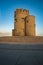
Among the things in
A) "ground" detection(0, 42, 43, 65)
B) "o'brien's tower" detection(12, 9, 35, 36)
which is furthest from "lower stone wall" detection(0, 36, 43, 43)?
"ground" detection(0, 42, 43, 65)

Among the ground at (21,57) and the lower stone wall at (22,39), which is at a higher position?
the ground at (21,57)

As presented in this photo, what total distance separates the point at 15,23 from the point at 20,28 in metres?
1.04

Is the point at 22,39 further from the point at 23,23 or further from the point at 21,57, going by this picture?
the point at 21,57

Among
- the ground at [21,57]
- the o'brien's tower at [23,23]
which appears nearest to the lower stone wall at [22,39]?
the o'brien's tower at [23,23]

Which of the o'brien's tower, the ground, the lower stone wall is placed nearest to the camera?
the ground

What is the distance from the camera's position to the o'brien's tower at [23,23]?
17766mm

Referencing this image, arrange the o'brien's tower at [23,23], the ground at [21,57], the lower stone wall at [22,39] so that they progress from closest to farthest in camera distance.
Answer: the ground at [21,57] < the lower stone wall at [22,39] < the o'brien's tower at [23,23]

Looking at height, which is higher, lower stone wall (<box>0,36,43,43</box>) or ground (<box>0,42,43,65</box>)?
ground (<box>0,42,43,65</box>)

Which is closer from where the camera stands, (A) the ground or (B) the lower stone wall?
(A) the ground

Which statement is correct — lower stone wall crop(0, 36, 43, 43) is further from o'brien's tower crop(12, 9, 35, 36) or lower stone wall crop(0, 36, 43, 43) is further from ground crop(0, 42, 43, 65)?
ground crop(0, 42, 43, 65)

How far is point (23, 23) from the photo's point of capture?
715 inches

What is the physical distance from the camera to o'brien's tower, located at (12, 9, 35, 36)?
17766mm

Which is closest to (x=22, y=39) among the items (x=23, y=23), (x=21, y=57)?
(x=23, y=23)

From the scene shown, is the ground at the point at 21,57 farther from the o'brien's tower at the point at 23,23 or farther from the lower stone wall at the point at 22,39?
the o'brien's tower at the point at 23,23
